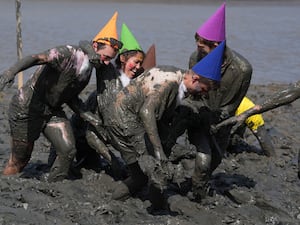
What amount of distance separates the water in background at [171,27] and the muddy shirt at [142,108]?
8902 millimetres

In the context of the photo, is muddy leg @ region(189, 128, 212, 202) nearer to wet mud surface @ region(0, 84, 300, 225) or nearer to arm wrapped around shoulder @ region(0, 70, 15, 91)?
wet mud surface @ region(0, 84, 300, 225)

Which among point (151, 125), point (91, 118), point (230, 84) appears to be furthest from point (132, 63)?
point (151, 125)

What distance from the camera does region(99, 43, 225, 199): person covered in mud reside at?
5781 mm

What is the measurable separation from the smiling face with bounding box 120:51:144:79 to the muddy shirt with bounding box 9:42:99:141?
1.47 ft

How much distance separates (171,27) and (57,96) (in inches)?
758

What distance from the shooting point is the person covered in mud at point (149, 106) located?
5.78 m

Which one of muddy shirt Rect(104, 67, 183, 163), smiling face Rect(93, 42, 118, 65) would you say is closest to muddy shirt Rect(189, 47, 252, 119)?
muddy shirt Rect(104, 67, 183, 163)

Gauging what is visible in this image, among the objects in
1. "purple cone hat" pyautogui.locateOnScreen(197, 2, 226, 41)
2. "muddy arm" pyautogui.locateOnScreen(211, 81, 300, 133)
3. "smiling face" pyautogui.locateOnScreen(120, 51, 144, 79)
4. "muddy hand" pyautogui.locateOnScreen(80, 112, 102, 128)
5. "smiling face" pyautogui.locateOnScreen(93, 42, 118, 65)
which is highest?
"purple cone hat" pyautogui.locateOnScreen(197, 2, 226, 41)

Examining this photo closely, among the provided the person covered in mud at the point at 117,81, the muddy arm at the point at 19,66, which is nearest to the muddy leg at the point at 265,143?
the person covered in mud at the point at 117,81

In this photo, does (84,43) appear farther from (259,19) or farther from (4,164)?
(259,19)

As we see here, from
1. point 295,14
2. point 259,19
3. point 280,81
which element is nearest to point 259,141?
point 280,81

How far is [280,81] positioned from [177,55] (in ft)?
11.5

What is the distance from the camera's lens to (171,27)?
25.7 metres

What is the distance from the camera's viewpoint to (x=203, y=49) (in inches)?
261
